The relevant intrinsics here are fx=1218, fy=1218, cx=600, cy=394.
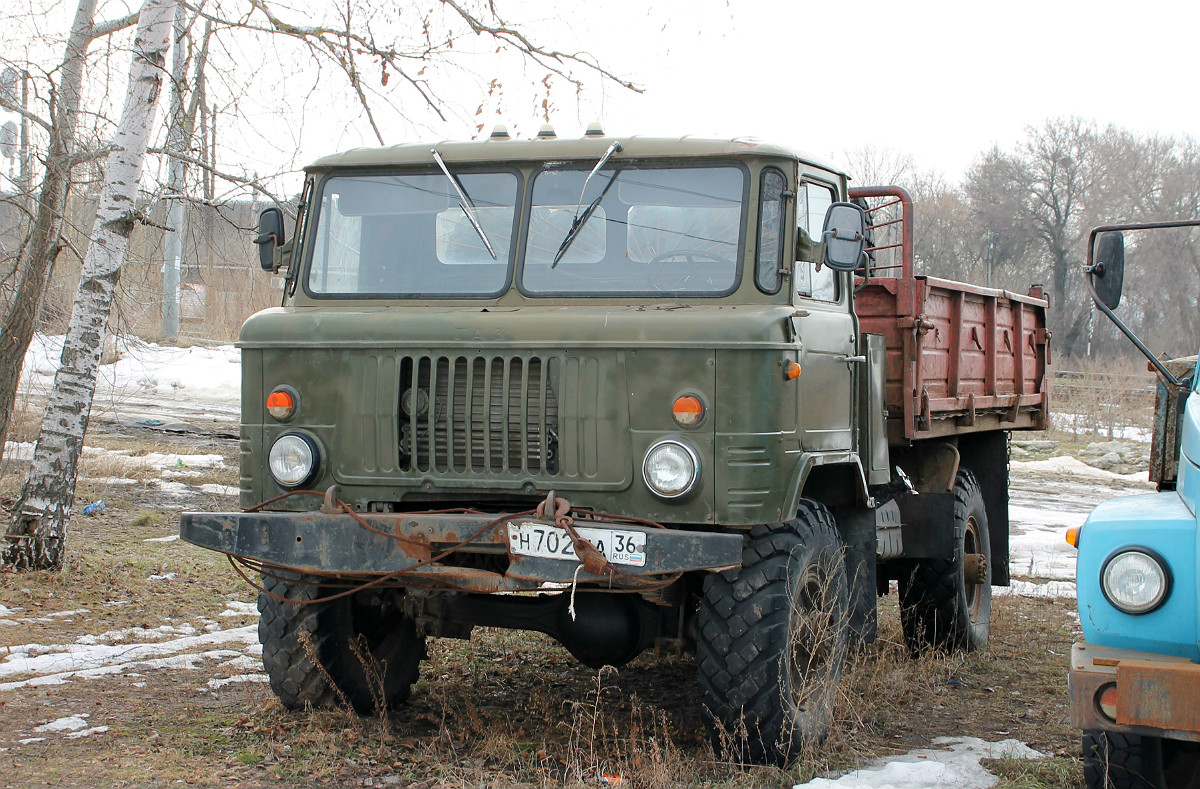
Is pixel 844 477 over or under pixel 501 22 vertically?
under

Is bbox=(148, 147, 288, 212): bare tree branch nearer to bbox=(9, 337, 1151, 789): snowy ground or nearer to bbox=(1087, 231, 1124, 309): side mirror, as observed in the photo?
bbox=(9, 337, 1151, 789): snowy ground

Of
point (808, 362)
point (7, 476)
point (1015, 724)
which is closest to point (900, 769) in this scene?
point (1015, 724)

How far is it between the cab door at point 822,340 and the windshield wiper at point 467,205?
1.38 m

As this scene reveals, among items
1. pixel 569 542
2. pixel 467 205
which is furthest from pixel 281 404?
pixel 569 542

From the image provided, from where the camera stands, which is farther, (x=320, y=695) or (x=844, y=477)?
(x=844, y=477)

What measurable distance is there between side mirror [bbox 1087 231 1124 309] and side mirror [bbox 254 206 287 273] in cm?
372

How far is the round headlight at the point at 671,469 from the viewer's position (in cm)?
480

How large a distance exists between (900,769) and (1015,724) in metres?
1.29

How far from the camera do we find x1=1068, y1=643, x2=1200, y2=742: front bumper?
141 inches

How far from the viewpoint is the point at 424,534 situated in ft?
15.8

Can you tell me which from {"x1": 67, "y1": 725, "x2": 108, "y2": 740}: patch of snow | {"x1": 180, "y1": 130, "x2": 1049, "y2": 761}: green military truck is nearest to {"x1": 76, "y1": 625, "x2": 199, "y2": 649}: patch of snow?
{"x1": 67, "y1": 725, "x2": 108, "y2": 740}: patch of snow

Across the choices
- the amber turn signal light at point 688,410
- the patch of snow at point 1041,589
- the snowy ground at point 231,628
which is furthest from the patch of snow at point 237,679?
the patch of snow at point 1041,589

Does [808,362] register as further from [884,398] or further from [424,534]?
[424,534]

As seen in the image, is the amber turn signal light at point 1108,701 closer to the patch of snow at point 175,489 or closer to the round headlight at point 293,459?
the round headlight at point 293,459
